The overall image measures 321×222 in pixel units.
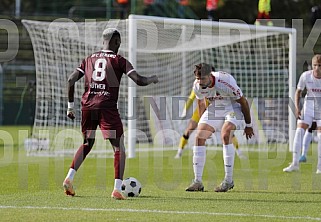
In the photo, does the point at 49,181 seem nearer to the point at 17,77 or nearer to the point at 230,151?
the point at 230,151

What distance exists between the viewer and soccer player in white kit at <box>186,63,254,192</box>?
1147 cm

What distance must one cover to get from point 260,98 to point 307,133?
255 inches

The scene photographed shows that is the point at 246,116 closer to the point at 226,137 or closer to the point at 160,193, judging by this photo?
the point at 226,137

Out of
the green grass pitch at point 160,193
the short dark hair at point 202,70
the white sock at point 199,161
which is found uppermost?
the short dark hair at point 202,70

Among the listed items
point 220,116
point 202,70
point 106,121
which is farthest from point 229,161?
point 106,121

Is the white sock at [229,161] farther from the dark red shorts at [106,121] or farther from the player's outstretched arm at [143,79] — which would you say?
the player's outstretched arm at [143,79]

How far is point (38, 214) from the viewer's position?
889cm

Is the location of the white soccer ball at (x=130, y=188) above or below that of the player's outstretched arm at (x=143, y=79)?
below

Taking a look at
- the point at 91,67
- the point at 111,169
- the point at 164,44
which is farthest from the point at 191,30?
the point at 91,67

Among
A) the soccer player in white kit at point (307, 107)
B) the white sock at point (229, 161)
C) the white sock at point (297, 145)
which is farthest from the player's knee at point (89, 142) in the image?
the white sock at point (297, 145)

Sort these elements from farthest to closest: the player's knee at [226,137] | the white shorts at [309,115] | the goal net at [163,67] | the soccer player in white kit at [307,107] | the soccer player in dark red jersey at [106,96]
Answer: the goal net at [163,67], the white shorts at [309,115], the soccer player in white kit at [307,107], the player's knee at [226,137], the soccer player in dark red jersey at [106,96]

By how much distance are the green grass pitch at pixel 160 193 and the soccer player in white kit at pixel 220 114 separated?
0.38 m

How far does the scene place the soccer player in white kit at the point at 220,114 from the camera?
1147cm

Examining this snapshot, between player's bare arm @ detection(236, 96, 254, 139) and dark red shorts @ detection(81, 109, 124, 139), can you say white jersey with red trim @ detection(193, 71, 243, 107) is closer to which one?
player's bare arm @ detection(236, 96, 254, 139)
